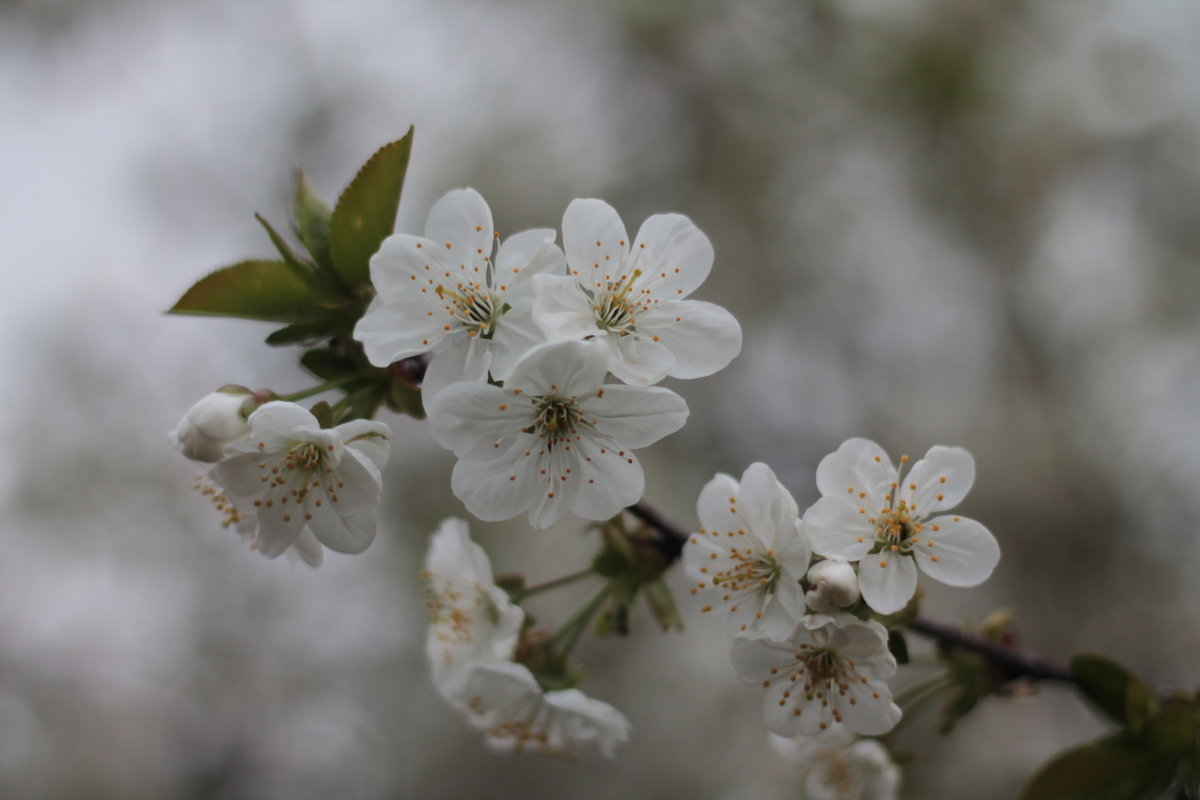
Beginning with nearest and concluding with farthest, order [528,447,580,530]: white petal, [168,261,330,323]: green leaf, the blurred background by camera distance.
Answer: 1. [528,447,580,530]: white petal
2. [168,261,330,323]: green leaf
3. the blurred background

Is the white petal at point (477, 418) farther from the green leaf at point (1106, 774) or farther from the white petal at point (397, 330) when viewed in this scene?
the green leaf at point (1106, 774)

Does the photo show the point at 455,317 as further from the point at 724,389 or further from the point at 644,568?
the point at 724,389

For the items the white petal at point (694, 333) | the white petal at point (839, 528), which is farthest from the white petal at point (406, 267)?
the white petal at point (839, 528)

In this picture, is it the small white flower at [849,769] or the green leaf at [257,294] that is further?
the small white flower at [849,769]

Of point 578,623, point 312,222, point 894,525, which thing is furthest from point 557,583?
point 312,222

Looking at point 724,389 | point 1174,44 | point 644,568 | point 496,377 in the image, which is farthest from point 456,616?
point 1174,44

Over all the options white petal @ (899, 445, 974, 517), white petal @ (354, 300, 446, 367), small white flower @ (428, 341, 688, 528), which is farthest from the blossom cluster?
white petal @ (354, 300, 446, 367)

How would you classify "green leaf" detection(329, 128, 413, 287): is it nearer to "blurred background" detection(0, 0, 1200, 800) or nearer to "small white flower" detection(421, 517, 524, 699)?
"small white flower" detection(421, 517, 524, 699)
